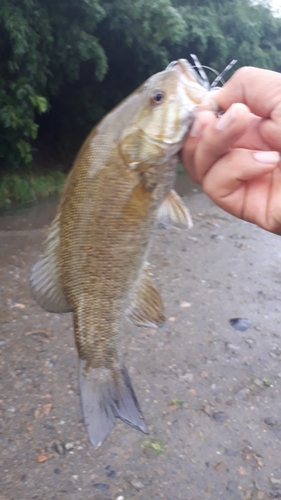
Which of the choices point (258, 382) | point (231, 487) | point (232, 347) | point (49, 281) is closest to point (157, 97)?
point (49, 281)

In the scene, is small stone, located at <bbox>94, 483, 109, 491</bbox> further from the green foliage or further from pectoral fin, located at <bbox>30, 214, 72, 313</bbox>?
the green foliage

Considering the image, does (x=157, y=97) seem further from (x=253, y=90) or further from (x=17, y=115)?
(x=17, y=115)

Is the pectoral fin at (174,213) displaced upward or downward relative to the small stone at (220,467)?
upward

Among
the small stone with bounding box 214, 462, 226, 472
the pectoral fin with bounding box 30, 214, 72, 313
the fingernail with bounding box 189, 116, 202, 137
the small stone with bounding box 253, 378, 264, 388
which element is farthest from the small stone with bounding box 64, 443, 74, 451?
the fingernail with bounding box 189, 116, 202, 137

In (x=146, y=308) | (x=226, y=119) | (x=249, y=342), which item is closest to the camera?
(x=226, y=119)

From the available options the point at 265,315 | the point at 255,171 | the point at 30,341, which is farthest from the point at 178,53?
the point at 255,171

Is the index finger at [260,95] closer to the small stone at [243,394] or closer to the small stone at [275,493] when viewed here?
the small stone at [275,493]

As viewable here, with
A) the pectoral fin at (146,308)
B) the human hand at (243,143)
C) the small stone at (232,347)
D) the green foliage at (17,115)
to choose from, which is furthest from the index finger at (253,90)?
the green foliage at (17,115)
